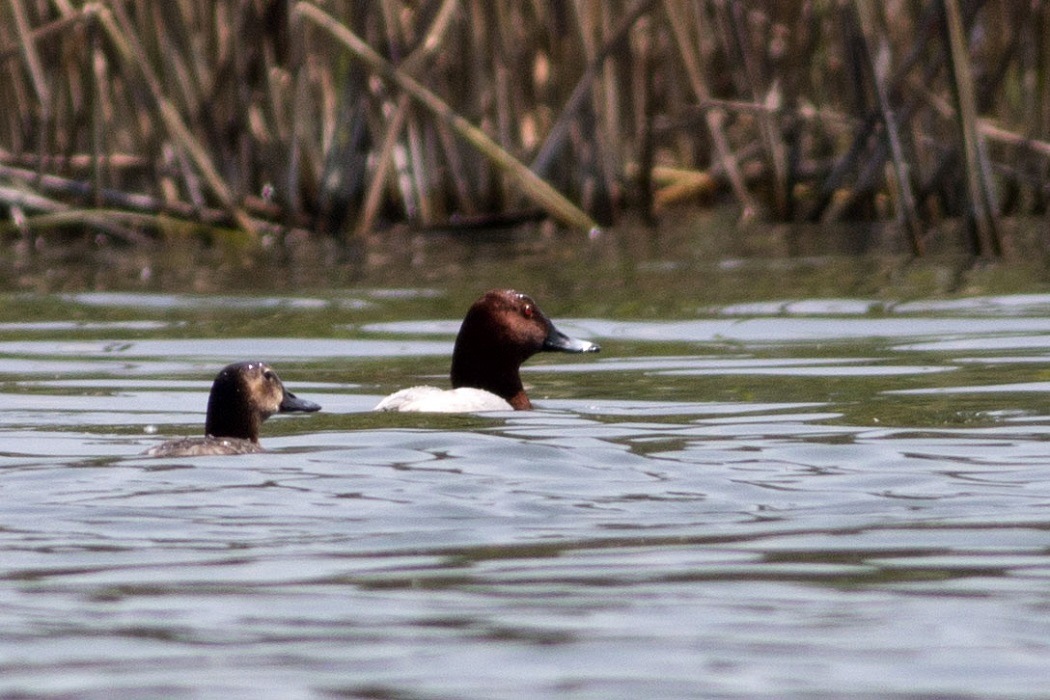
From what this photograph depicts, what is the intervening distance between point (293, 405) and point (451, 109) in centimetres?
723

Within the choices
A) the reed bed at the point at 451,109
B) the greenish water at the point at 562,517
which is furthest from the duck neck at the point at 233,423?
the reed bed at the point at 451,109

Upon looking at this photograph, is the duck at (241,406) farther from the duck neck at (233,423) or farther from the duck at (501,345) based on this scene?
the duck at (501,345)

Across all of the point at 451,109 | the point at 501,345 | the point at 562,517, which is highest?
the point at 451,109

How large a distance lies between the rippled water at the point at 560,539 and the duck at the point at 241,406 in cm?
13

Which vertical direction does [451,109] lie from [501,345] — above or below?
above

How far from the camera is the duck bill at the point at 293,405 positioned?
24.3 ft

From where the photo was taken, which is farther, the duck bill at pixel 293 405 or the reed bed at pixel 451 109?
the reed bed at pixel 451 109

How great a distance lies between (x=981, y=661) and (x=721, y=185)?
46.8 ft

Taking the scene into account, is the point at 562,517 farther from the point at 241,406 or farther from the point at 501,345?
the point at 501,345

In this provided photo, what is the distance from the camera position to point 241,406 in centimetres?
695

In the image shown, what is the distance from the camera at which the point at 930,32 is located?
1324 cm

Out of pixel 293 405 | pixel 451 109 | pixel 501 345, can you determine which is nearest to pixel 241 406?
pixel 293 405

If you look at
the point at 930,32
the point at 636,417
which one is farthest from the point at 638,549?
the point at 930,32

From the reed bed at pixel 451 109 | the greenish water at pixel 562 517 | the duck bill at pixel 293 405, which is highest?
the reed bed at pixel 451 109
